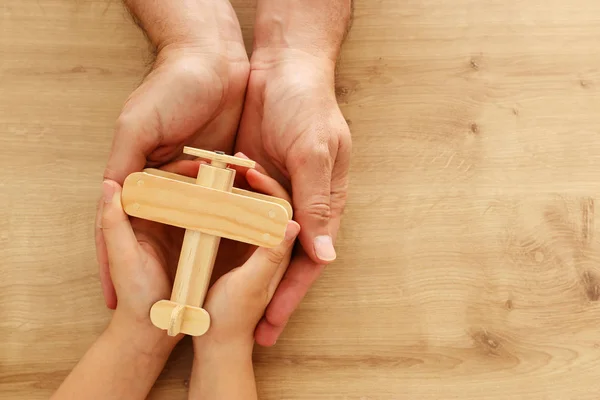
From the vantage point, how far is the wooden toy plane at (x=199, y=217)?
1.83ft

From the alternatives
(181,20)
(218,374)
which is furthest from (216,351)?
(181,20)

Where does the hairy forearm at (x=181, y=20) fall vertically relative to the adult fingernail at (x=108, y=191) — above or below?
above

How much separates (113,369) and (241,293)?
0.17 meters

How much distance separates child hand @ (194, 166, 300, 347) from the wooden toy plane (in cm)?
3

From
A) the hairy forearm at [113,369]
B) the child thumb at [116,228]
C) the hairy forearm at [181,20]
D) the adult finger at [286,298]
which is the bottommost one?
the hairy forearm at [113,369]

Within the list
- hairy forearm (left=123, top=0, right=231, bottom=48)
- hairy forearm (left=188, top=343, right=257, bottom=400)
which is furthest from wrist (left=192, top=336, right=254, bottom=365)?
hairy forearm (left=123, top=0, right=231, bottom=48)

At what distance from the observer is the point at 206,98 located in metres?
0.68

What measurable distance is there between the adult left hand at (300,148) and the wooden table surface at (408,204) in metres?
0.06

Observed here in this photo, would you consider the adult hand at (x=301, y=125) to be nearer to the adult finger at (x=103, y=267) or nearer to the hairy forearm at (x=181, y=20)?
the hairy forearm at (x=181, y=20)

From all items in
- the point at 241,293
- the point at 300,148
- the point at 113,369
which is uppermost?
the point at 300,148

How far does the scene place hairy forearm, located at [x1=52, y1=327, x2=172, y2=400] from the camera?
610mm

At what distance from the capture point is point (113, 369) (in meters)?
0.61

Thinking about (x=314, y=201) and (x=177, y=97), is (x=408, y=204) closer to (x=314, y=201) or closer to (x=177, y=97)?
(x=314, y=201)

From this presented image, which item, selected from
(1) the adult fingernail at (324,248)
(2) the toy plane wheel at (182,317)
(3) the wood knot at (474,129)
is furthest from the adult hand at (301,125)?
(3) the wood knot at (474,129)
